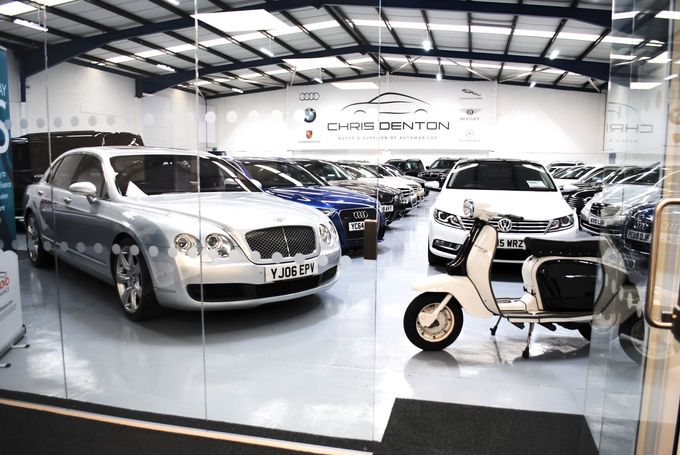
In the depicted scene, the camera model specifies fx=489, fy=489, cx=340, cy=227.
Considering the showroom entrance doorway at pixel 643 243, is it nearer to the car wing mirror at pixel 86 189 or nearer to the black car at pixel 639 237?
the black car at pixel 639 237

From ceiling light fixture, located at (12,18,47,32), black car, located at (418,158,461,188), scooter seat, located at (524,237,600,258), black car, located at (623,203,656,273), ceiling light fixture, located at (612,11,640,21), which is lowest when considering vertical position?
scooter seat, located at (524,237,600,258)

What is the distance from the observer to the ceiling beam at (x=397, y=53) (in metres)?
2.69

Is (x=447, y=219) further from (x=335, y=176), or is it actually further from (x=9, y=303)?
(x=9, y=303)

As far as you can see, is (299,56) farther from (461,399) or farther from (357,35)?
(461,399)

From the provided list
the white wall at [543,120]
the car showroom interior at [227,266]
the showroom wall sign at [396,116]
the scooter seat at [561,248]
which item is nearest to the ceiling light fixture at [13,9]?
the car showroom interior at [227,266]

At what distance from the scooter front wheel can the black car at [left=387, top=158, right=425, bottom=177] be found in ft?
22.0

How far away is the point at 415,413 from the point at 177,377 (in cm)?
129

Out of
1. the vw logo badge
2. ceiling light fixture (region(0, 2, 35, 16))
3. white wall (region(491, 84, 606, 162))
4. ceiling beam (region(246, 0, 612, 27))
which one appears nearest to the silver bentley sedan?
ceiling light fixture (region(0, 2, 35, 16))

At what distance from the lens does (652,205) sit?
5.08ft

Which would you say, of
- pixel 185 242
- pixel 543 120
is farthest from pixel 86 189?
pixel 543 120

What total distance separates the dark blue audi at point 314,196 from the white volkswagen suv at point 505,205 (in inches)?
49.5

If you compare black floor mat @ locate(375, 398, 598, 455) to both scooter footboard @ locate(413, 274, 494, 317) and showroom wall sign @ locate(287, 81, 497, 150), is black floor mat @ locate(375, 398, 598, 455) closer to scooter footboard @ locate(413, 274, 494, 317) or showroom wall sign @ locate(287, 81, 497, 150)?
scooter footboard @ locate(413, 274, 494, 317)

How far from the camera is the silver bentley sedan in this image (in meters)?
2.65

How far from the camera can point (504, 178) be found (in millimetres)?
4617
